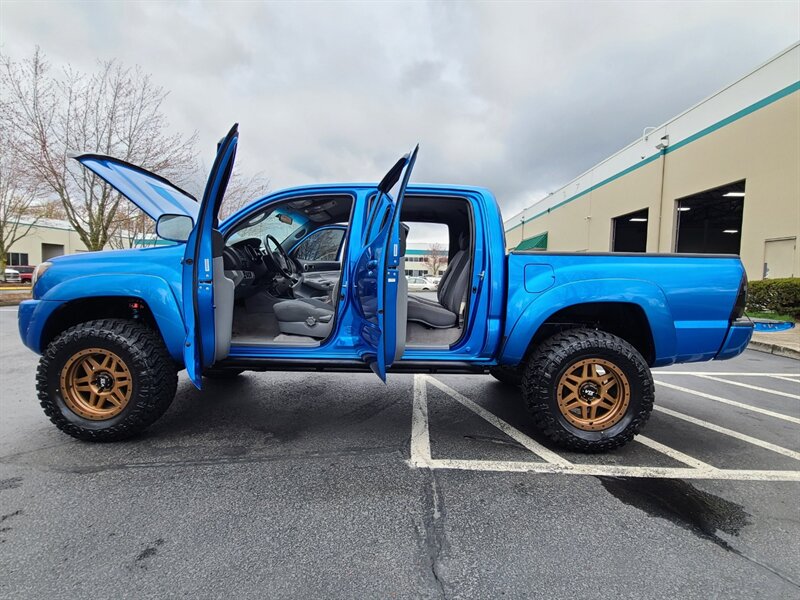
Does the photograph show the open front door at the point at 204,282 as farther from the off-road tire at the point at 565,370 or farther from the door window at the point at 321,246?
the off-road tire at the point at 565,370

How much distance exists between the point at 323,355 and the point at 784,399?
5117 mm

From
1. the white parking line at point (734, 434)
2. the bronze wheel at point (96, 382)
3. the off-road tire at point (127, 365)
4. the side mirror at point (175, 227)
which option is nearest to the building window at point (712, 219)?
the white parking line at point (734, 434)

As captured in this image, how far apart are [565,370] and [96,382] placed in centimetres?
344

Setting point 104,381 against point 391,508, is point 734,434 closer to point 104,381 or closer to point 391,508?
point 391,508

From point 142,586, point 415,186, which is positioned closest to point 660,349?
point 415,186

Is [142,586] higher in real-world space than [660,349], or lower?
lower

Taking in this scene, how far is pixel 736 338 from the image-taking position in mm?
3051

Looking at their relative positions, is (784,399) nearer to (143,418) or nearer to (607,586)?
(607,586)

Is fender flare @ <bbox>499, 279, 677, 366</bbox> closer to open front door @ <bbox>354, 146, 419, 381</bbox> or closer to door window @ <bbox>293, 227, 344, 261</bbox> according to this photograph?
open front door @ <bbox>354, 146, 419, 381</bbox>

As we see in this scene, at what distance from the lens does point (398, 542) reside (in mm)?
2012

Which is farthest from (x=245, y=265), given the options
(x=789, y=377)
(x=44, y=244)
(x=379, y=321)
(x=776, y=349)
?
(x=44, y=244)

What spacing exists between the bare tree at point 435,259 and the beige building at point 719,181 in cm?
2221

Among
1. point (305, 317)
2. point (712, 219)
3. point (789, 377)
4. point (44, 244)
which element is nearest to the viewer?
point (305, 317)

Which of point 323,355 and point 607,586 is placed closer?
point 607,586
